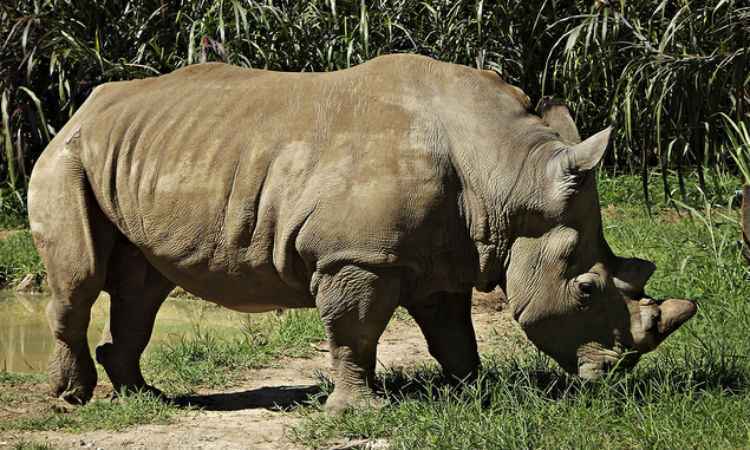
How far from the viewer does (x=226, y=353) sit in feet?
23.6

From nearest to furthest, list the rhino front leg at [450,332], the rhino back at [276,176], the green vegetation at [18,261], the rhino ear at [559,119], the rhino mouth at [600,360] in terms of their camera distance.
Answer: the rhino back at [276,176] < the rhino mouth at [600,360] < the rhino ear at [559,119] < the rhino front leg at [450,332] < the green vegetation at [18,261]

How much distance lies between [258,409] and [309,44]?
535 cm

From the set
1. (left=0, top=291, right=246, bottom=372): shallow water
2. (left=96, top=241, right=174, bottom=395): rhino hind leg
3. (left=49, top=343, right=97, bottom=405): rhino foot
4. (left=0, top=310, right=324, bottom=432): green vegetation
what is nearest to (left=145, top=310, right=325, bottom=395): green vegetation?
(left=0, top=310, right=324, bottom=432): green vegetation

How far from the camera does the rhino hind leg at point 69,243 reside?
592 centimetres

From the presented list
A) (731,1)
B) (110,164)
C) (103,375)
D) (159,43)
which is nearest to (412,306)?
(110,164)

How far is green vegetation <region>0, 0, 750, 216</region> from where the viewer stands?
393 inches

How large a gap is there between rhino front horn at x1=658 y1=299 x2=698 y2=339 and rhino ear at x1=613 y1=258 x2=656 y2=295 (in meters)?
0.15

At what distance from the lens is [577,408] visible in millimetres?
5051

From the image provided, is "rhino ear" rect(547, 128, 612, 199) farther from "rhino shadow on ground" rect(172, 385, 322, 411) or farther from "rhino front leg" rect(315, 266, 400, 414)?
"rhino shadow on ground" rect(172, 385, 322, 411)

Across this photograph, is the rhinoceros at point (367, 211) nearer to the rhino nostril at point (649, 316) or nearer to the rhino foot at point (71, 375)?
the rhino nostril at point (649, 316)

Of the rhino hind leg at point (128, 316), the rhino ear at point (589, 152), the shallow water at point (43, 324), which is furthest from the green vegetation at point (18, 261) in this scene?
the rhino ear at point (589, 152)

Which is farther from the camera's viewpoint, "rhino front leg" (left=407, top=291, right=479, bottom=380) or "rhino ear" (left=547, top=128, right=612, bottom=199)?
"rhino front leg" (left=407, top=291, right=479, bottom=380)

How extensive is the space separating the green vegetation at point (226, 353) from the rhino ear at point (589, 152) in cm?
252

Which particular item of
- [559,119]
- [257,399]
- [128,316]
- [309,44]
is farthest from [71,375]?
[309,44]
